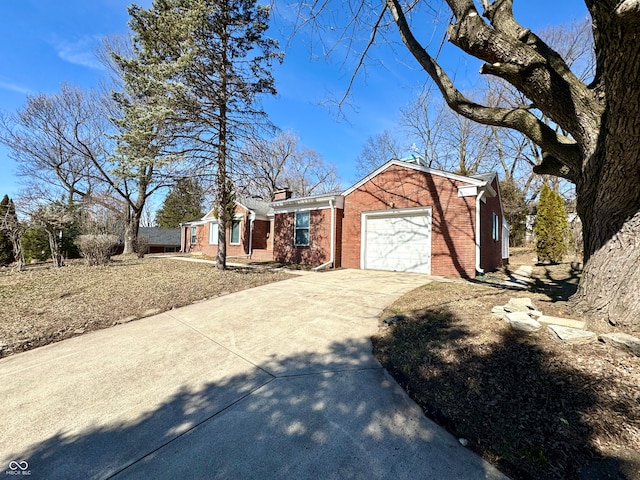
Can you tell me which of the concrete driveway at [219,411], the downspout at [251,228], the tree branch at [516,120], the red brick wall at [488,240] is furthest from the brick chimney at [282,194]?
the concrete driveway at [219,411]

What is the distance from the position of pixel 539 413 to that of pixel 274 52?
11198 millimetres

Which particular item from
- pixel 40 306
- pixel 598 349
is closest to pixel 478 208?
pixel 598 349

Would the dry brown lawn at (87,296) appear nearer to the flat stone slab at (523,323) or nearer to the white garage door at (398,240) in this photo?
the white garage door at (398,240)

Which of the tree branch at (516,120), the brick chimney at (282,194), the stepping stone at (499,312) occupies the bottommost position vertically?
the stepping stone at (499,312)

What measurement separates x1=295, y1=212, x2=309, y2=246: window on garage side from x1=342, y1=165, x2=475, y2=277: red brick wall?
2868 mm

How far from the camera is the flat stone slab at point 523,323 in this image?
3104mm

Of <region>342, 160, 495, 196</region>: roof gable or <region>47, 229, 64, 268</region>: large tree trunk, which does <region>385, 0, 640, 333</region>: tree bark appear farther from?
<region>47, 229, 64, 268</region>: large tree trunk

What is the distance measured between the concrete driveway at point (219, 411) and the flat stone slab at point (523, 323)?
1.69m

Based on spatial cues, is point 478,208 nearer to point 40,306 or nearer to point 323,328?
point 323,328

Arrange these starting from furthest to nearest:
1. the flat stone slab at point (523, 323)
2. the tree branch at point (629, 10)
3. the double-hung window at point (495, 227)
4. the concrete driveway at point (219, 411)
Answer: the double-hung window at point (495, 227) < the flat stone slab at point (523, 323) < the tree branch at point (629, 10) < the concrete driveway at point (219, 411)

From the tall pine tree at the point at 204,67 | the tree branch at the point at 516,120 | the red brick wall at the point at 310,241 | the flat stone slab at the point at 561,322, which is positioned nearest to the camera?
the flat stone slab at the point at 561,322

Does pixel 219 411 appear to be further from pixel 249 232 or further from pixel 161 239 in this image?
pixel 161 239

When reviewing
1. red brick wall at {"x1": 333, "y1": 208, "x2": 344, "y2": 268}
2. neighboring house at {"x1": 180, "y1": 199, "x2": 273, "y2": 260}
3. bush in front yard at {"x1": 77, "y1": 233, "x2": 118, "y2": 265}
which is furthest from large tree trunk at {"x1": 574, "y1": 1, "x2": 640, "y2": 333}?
bush in front yard at {"x1": 77, "y1": 233, "x2": 118, "y2": 265}

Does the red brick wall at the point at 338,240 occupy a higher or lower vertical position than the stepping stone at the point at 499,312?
higher
